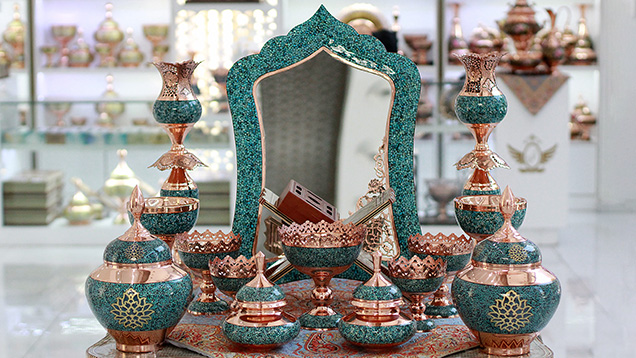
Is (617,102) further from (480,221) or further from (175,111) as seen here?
(175,111)

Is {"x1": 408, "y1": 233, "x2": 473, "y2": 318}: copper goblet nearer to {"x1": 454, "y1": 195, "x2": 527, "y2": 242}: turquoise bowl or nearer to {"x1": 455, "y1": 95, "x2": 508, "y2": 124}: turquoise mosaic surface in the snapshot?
{"x1": 454, "y1": 195, "x2": 527, "y2": 242}: turquoise bowl

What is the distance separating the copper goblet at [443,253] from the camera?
5.85 feet

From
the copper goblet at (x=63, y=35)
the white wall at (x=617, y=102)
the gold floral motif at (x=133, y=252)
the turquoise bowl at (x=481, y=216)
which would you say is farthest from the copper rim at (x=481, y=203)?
the copper goblet at (x=63, y=35)

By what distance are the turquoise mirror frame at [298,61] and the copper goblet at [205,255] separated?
90 mm

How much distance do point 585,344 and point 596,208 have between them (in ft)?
9.60

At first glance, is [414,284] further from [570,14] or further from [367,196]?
[570,14]

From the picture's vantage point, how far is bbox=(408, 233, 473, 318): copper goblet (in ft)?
5.85

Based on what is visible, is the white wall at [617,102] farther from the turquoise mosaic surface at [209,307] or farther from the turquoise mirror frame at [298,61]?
the turquoise mosaic surface at [209,307]

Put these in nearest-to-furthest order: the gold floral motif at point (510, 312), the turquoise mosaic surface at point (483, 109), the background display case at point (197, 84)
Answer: the gold floral motif at point (510, 312) < the turquoise mosaic surface at point (483, 109) < the background display case at point (197, 84)

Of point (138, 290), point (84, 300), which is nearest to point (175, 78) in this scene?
point (138, 290)

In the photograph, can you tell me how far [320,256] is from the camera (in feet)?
5.38

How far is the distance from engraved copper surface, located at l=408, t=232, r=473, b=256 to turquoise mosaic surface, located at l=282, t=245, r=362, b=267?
0.63ft

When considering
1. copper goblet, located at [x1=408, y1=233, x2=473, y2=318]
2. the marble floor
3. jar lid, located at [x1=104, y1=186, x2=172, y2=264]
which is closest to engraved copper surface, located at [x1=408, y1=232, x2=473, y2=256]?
copper goblet, located at [x1=408, y1=233, x2=473, y2=318]

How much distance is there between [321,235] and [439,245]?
289 mm
